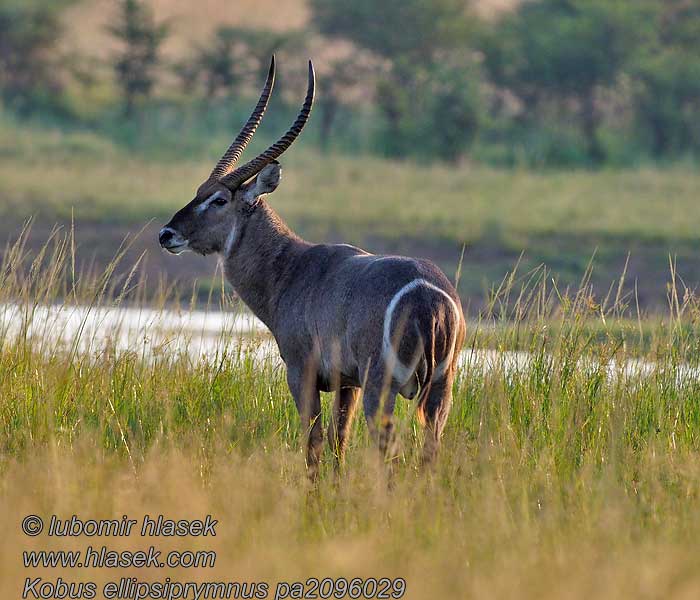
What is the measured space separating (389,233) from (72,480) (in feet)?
33.8

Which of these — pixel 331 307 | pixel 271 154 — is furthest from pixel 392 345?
pixel 271 154

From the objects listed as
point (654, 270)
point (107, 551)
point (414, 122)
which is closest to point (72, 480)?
point (107, 551)

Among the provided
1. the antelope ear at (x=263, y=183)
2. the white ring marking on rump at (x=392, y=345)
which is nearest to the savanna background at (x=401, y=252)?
the white ring marking on rump at (x=392, y=345)

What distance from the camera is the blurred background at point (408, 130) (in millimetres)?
14258

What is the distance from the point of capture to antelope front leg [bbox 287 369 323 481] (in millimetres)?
4832

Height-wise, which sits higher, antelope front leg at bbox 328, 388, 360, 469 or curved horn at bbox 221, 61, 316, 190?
curved horn at bbox 221, 61, 316, 190

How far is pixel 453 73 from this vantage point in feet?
77.3

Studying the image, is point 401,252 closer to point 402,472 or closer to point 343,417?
point 343,417

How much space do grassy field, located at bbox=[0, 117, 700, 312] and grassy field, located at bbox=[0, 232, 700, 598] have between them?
5.74m

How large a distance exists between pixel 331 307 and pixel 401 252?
9.04m

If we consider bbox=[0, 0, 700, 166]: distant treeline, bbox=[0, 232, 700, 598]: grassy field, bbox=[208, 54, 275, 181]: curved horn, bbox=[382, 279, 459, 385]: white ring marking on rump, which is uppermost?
bbox=[0, 0, 700, 166]: distant treeline

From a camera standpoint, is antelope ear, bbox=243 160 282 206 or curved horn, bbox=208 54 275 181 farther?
curved horn, bbox=208 54 275 181

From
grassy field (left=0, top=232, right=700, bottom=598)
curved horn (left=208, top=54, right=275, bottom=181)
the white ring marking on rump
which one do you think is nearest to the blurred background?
grassy field (left=0, top=232, right=700, bottom=598)

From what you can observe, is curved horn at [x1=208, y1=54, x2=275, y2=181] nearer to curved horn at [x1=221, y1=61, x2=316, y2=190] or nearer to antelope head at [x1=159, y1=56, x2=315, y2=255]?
antelope head at [x1=159, y1=56, x2=315, y2=255]
